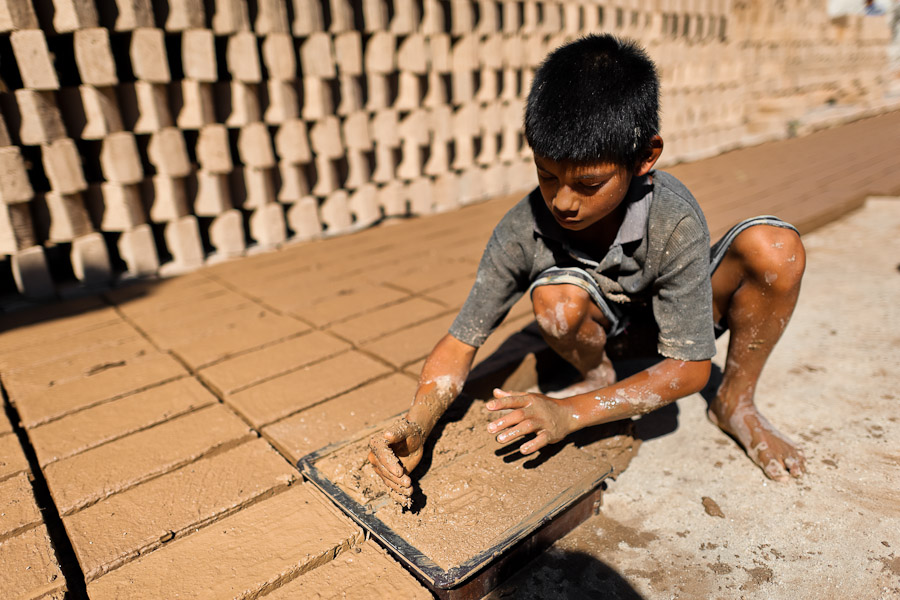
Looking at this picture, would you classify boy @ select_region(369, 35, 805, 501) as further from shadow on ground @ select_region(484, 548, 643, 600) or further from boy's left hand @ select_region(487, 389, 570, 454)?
shadow on ground @ select_region(484, 548, 643, 600)

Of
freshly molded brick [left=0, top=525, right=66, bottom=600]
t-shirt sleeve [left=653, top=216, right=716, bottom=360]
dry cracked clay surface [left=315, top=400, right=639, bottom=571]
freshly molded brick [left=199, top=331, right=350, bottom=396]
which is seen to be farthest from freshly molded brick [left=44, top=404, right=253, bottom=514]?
t-shirt sleeve [left=653, top=216, right=716, bottom=360]

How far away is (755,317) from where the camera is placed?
1.83 m

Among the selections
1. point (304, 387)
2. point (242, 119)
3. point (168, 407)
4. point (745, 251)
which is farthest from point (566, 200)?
point (242, 119)

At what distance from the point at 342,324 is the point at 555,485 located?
60.3 inches

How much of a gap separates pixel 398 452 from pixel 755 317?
1.16m

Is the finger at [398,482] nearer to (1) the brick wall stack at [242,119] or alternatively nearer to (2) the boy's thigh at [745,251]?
(2) the boy's thigh at [745,251]

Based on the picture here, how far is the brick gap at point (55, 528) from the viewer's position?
58.6 inches

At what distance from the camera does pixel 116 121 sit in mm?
3340

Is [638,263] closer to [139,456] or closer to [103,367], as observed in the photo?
[139,456]

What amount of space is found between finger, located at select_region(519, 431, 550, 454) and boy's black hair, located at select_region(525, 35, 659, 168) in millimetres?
661

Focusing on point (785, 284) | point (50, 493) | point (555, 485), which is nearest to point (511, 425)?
point (555, 485)

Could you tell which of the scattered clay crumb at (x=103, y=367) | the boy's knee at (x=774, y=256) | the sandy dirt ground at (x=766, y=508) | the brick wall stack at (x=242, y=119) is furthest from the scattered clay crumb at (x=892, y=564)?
the brick wall stack at (x=242, y=119)

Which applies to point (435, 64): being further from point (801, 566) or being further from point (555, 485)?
point (801, 566)

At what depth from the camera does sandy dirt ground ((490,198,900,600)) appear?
1.43 meters
